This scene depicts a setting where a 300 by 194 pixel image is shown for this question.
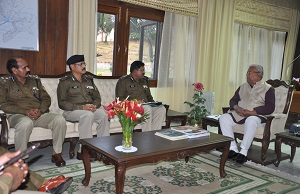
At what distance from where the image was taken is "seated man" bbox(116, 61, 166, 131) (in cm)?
410

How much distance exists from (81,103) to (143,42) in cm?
→ 209

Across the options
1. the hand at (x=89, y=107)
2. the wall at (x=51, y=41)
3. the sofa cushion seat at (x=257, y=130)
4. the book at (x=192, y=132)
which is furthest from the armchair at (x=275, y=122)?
the wall at (x=51, y=41)

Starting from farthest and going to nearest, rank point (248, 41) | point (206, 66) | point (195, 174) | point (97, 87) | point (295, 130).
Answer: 1. point (248, 41)
2. point (206, 66)
3. point (97, 87)
4. point (295, 130)
5. point (195, 174)

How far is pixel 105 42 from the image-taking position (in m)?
4.93

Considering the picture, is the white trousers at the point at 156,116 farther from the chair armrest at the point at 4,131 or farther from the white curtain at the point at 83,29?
the chair armrest at the point at 4,131

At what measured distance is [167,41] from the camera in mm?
5523

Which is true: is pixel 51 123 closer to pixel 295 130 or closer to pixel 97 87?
pixel 97 87

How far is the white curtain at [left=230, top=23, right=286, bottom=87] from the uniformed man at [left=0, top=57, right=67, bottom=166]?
4.64 metres

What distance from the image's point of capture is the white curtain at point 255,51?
679cm

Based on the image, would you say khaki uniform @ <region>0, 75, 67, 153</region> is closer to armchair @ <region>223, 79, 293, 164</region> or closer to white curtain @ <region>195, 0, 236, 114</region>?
armchair @ <region>223, 79, 293, 164</region>

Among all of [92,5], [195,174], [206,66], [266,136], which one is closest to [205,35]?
[206,66]

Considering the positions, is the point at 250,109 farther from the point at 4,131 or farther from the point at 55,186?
the point at 4,131

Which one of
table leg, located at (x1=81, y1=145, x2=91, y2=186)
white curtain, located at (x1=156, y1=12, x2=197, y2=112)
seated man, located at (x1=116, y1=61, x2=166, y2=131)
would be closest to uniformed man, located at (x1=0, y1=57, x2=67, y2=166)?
table leg, located at (x1=81, y1=145, x2=91, y2=186)

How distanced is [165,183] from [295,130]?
5.73 feet
